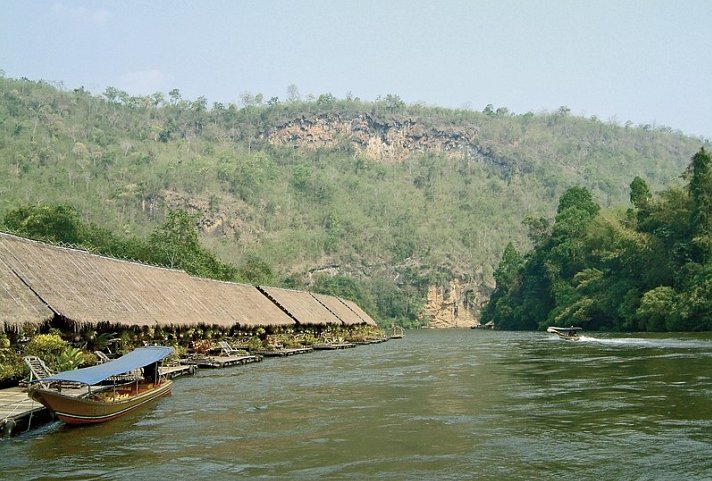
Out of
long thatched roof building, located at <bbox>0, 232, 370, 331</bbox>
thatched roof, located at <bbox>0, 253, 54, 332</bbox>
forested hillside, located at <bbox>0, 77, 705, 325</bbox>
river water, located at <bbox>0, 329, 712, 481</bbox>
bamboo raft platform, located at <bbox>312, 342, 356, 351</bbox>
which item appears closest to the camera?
river water, located at <bbox>0, 329, 712, 481</bbox>

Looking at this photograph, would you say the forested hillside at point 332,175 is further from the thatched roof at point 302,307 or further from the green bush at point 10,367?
the green bush at point 10,367

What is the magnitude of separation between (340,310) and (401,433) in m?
45.1

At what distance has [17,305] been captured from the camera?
16734 millimetres

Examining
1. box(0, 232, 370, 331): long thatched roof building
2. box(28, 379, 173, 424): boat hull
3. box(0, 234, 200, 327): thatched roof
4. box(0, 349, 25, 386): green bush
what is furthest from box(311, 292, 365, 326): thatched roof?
box(28, 379, 173, 424): boat hull

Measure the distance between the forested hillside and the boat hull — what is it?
58317mm

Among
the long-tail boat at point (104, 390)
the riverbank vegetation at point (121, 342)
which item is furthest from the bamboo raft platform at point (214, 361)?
the long-tail boat at point (104, 390)

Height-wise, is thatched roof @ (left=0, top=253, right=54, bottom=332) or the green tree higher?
the green tree

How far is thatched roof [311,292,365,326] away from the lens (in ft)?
181

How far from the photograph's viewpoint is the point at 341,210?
12900 centimetres

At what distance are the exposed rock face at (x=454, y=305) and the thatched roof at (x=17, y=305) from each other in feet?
323

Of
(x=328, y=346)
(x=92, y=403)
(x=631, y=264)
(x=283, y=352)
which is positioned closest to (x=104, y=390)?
(x=92, y=403)

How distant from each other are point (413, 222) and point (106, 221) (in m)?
56.2

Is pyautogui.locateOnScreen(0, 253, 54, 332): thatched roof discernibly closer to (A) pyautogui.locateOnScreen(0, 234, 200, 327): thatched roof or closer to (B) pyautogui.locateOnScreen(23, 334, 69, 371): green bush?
(A) pyautogui.locateOnScreen(0, 234, 200, 327): thatched roof

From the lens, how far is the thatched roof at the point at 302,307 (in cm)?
4322
